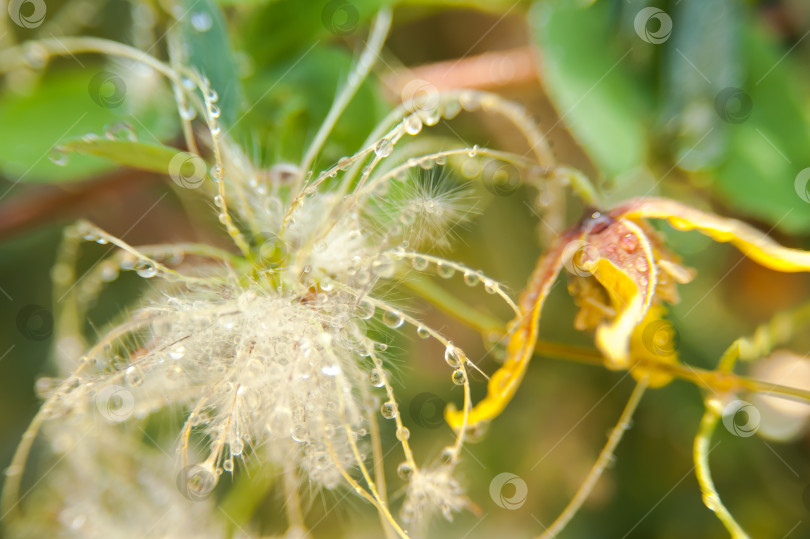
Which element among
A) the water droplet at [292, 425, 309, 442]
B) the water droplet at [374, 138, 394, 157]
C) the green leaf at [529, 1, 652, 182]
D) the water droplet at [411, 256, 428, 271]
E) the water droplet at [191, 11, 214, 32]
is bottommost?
the water droplet at [292, 425, 309, 442]

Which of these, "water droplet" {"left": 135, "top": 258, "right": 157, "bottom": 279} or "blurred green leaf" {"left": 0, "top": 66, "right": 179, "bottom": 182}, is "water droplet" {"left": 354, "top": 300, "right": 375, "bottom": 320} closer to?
"water droplet" {"left": 135, "top": 258, "right": 157, "bottom": 279}

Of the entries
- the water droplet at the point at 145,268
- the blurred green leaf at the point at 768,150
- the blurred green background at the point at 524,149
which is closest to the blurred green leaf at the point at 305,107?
the blurred green background at the point at 524,149

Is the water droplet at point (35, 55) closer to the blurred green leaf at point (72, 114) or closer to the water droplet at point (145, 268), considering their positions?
the blurred green leaf at point (72, 114)

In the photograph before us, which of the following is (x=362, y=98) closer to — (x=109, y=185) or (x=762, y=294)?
(x=109, y=185)

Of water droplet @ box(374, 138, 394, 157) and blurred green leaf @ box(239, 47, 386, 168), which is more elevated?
blurred green leaf @ box(239, 47, 386, 168)

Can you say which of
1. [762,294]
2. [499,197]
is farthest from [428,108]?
[762,294]

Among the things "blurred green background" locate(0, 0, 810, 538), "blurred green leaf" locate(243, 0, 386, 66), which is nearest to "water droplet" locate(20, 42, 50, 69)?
"blurred green background" locate(0, 0, 810, 538)
